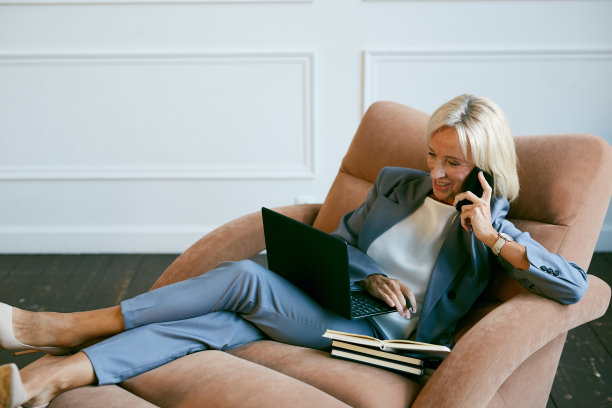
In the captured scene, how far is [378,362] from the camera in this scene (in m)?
1.50

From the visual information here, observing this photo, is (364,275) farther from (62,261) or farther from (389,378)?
(62,261)

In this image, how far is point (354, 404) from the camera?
1.36 meters

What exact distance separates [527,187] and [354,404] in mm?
760

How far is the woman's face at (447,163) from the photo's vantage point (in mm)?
1610

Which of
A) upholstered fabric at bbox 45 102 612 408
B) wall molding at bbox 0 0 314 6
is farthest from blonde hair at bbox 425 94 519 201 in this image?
wall molding at bbox 0 0 314 6

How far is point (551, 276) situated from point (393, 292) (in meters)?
0.39

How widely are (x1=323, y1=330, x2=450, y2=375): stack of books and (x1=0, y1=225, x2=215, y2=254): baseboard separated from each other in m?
1.66

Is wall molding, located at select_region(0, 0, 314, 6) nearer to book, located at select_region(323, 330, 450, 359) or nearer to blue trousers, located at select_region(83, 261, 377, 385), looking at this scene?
blue trousers, located at select_region(83, 261, 377, 385)

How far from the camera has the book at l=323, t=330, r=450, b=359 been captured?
1.42m

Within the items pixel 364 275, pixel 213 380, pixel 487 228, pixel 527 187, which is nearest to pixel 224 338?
pixel 213 380

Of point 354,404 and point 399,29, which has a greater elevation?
point 399,29

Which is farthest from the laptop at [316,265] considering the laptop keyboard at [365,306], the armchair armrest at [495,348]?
the armchair armrest at [495,348]

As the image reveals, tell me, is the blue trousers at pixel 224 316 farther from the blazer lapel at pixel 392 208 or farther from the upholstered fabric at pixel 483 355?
the blazer lapel at pixel 392 208

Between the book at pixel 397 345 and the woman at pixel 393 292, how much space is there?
108 millimetres
